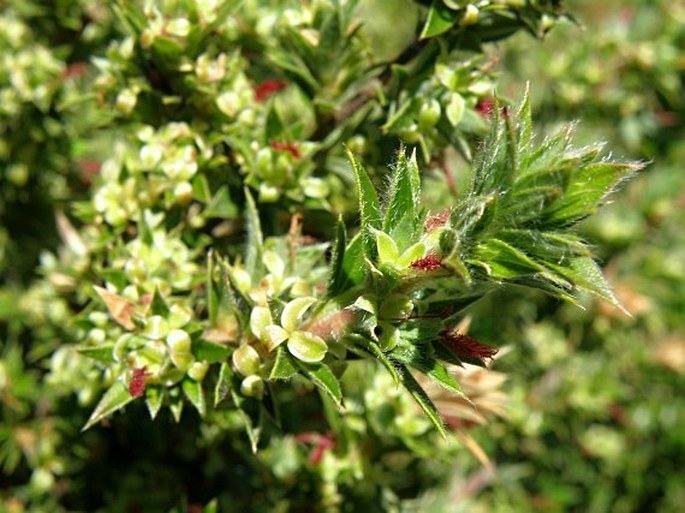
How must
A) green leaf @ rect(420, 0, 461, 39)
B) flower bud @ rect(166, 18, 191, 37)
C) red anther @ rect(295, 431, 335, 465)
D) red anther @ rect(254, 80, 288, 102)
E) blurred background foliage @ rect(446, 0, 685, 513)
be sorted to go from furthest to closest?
blurred background foliage @ rect(446, 0, 685, 513) → red anther @ rect(254, 80, 288, 102) → red anther @ rect(295, 431, 335, 465) → flower bud @ rect(166, 18, 191, 37) → green leaf @ rect(420, 0, 461, 39)

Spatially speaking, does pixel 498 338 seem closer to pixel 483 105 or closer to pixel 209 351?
pixel 483 105

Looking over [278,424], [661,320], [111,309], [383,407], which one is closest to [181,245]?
[111,309]

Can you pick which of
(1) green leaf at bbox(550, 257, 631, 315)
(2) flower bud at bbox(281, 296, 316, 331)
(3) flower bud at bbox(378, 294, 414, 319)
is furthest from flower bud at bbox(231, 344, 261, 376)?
(1) green leaf at bbox(550, 257, 631, 315)

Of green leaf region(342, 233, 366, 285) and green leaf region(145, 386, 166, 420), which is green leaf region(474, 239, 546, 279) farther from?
green leaf region(145, 386, 166, 420)

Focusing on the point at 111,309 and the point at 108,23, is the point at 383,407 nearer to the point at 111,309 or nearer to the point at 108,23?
the point at 111,309

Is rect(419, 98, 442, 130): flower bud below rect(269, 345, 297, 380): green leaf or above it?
above

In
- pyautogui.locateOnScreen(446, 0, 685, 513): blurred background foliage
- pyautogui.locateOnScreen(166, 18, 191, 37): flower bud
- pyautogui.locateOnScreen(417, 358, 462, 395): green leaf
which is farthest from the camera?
pyautogui.locateOnScreen(446, 0, 685, 513): blurred background foliage

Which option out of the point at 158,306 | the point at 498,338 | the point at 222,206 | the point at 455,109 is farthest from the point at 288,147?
the point at 498,338
